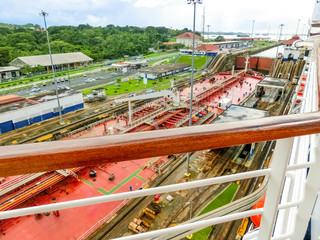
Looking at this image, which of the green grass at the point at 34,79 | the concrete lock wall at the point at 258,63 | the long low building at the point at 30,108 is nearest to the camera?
the long low building at the point at 30,108

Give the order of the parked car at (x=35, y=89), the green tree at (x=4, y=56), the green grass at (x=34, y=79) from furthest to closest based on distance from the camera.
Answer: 1. the green tree at (x=4, y=56)
2. the green grass at (x=34, y=79)
3. the parked car at (x=35, y=89)

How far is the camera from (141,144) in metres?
0.63

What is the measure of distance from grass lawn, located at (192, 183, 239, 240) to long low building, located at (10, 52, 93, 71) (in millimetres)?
27642

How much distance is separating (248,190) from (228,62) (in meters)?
28.2

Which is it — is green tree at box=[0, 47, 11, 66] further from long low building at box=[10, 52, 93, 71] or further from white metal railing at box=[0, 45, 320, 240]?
white metal railing at box=[0, 45, 320, 240]

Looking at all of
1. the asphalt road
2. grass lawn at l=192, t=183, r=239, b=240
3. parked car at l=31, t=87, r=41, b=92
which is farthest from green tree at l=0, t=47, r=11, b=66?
grass lawn at l=192, t=183, r=239, b=240

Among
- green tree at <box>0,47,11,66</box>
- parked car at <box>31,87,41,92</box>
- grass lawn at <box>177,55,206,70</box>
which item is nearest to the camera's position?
parked car at <box>31,87,41,92</box>

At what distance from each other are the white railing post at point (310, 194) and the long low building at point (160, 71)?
2599cm

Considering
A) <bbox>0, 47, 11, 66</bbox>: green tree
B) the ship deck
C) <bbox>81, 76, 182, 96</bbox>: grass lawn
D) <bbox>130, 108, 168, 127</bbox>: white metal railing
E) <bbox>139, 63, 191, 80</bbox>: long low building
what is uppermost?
<bbox>0, 47, 11, 66</bbox>: green tree

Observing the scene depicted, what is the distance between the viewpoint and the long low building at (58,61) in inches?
1080

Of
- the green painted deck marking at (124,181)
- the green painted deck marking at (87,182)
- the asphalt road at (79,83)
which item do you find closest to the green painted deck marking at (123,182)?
the green painted deck marking at (124,181)

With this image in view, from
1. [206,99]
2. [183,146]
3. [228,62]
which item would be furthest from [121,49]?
[183,146]

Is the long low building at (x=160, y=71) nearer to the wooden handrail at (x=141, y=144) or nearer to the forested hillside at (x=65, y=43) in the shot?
the forested hillside at (x=65, y=43)

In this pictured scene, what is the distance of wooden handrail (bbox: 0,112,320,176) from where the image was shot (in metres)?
0.57
